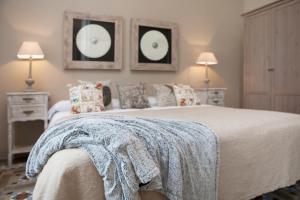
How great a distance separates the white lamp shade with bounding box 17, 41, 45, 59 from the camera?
2.70 meters

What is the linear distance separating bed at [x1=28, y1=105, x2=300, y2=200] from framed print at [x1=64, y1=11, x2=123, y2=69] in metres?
2.11

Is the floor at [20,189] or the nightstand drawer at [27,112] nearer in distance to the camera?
the floor at [20,189]

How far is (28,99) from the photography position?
267cm

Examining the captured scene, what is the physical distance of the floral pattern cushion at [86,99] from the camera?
2373 mm

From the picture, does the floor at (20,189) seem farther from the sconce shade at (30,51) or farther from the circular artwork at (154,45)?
the circular artwork at (154,45)

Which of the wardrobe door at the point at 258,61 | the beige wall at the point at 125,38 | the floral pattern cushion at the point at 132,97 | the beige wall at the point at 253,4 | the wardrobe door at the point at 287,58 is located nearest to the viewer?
the floral pattern cushion at the point at 132,97

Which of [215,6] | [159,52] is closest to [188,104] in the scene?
[159,52]

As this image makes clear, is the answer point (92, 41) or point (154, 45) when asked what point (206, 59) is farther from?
point (92, 41)

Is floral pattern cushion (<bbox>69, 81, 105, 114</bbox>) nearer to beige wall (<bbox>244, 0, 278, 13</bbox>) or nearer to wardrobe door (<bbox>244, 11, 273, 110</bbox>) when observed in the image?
wardrobe door (<bbox>244, 11, 273, 110</bbox>)

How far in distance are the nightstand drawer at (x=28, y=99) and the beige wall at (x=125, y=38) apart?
1.24ft

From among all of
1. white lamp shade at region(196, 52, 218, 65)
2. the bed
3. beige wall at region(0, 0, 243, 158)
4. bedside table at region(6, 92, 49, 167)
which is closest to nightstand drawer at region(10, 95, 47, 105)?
bedside table at region(6, 92, 49, 167)

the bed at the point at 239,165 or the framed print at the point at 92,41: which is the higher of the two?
the framed print at the point at 92,41

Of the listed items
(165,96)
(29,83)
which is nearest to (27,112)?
(29,83)

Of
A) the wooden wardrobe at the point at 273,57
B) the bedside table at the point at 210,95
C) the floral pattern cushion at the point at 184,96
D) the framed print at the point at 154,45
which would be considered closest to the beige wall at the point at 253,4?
the wooden wardrobe at the point at 273,57
